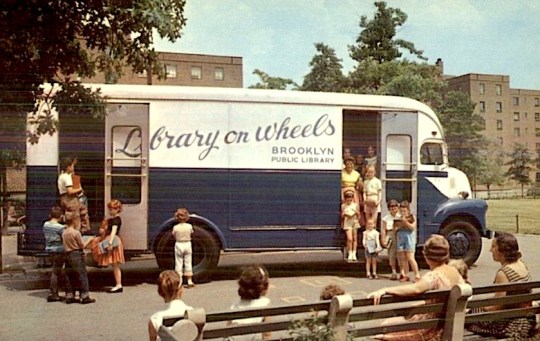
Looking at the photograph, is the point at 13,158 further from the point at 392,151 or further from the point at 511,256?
the point at 511,256

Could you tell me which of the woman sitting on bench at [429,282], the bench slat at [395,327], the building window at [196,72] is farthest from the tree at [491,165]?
the building window at [196,72]

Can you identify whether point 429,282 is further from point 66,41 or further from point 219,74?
point 66,41

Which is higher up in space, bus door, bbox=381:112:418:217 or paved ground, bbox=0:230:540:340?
bus door, bbox=381:112:418:217

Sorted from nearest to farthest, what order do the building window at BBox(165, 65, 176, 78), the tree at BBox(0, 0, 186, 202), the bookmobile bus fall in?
1. the tree at BBox(0, 0, 186, 202)
2. the building window at BBox(165, 65, 176, 78)
3. the bookmobile bus

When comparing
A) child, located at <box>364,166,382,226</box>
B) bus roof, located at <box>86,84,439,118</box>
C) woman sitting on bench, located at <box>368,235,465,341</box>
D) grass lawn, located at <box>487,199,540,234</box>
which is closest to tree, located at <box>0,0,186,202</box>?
bus roof, located at <box>86,84,439,118</box>

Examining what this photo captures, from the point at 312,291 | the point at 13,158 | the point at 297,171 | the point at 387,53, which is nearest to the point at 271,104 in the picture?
the point at 297,171

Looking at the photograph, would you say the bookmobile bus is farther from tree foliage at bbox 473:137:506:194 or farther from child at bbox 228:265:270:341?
child at bbox 228:265:270:341

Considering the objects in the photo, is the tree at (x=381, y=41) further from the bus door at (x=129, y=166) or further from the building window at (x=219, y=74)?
the bus door at (x=129, y=166)

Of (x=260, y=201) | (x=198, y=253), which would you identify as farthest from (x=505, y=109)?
(x=198, y=253)
